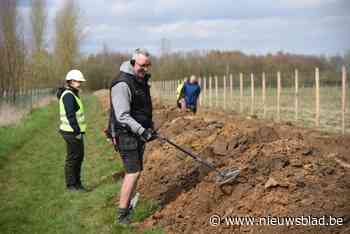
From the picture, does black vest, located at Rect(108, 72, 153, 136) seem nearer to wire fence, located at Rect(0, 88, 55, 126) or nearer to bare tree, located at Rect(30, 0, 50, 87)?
wire fence, located at Rect(0, 88, 55, 126)

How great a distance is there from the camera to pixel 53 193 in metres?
9.16

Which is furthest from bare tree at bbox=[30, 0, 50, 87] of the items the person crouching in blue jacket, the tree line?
the person crouching in blue jacket

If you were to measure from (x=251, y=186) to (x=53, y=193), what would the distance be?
424 centimetres

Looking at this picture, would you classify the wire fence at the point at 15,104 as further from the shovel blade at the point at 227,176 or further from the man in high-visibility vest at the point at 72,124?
the shovel blade at the point at 227,176

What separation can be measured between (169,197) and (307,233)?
2871 millimetres

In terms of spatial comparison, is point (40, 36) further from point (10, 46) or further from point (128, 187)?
point (128, 187)

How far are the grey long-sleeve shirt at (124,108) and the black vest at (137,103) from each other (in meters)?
0.09

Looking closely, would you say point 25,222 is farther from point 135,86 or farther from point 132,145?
point 135,86

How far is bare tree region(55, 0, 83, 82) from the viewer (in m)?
55.2

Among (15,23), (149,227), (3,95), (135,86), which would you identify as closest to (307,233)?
(149,227)

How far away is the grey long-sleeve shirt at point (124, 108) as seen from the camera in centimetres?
624

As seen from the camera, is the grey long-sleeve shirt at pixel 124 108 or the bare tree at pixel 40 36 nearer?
the grey long-sleeve shirt at pixel 124 108

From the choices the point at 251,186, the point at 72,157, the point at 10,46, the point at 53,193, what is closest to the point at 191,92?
the point at 72,157

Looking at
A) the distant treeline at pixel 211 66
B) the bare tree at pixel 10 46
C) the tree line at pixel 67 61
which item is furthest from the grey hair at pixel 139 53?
the distant treeline at pixel 211 66
